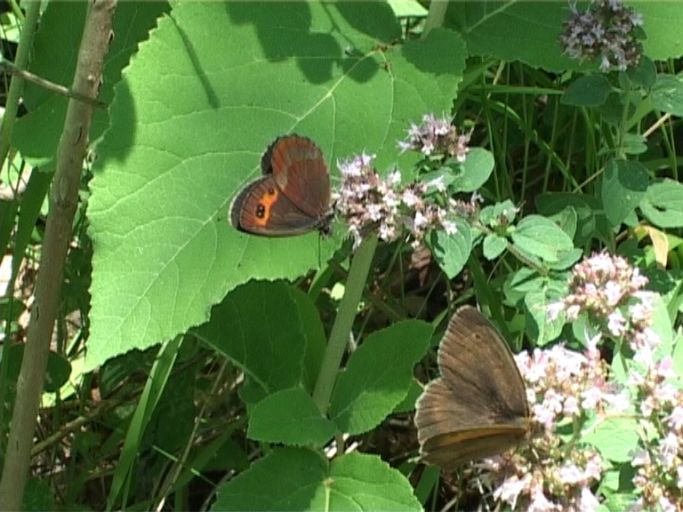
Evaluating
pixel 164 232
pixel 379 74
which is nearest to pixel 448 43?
pixel 379 74

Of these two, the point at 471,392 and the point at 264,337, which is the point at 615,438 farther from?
the point at 264,337

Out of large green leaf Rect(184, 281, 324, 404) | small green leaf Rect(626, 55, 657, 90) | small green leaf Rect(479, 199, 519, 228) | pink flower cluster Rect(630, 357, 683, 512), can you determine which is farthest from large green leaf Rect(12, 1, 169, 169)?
pink flower cluster Rect(630, 357, 683, 512)

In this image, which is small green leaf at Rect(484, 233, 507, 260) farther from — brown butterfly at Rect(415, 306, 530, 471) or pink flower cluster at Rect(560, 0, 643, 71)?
pink flower cluster at Rect(560, 0, 643, 71)

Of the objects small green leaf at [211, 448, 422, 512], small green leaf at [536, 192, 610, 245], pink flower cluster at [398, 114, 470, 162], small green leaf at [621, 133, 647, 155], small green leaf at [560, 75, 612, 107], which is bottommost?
small green leaf at [211, 448, 422, 512]

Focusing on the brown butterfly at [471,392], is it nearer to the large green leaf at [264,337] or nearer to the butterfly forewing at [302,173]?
the butterfly forewing at [302,173]

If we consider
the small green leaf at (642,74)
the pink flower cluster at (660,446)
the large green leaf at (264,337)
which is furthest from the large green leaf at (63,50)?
the pink flower cluster at (660,446)

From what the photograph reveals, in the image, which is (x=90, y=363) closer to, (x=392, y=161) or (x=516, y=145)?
(x=392, y=161)
